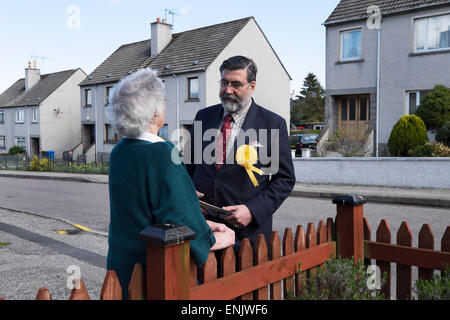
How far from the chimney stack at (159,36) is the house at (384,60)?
48.1 ft

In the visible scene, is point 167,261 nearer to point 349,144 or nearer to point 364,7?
point 349,144

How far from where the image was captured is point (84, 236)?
6.88 m

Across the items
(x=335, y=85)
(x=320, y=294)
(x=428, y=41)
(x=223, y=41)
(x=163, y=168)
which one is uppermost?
(x=223, y=41)

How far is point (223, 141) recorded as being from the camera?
2.84m

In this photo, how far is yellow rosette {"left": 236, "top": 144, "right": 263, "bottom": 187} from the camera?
267 cm

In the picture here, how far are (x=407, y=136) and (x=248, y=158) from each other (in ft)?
45.0

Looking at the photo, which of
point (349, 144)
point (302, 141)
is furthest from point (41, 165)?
point (349, 144)

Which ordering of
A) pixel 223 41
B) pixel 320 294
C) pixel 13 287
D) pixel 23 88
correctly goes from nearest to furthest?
pixel 320 294 < pixel 13 287 < pixel 223 41 < pixel 23 88

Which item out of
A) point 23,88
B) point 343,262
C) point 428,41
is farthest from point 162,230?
point 23,88

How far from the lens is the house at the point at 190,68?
2581 centimetres

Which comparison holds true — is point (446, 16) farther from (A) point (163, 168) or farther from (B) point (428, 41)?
(A) point (163, 168)

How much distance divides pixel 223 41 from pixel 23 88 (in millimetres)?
28378

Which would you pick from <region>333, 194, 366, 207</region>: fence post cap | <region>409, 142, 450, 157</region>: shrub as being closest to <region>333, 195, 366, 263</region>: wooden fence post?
<region>333, 194, 366, 207</region>: fence post cap

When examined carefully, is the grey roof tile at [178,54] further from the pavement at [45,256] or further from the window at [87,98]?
the pavement at [45,256]
